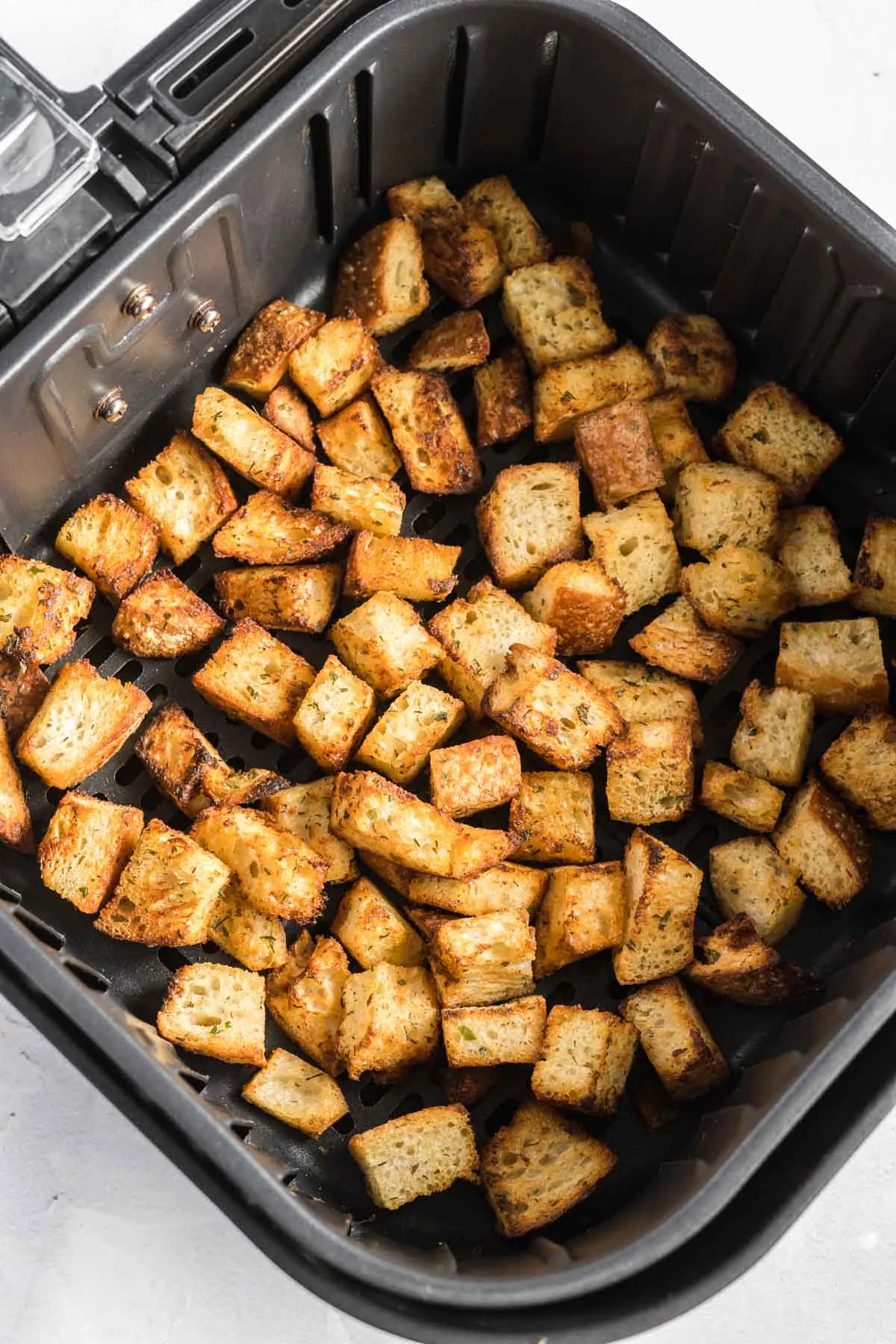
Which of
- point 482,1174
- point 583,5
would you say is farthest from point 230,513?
point 482,1174

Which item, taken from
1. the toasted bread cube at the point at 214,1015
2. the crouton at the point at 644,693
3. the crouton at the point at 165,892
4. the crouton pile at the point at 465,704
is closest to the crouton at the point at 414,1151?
the crouton pile at the point at 465,704

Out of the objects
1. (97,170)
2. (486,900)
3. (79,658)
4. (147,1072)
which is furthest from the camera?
(79,658)

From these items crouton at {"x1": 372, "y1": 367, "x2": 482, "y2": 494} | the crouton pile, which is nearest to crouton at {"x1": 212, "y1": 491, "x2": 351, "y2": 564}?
the crouton pile

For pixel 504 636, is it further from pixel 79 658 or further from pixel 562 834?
pixel 79 658

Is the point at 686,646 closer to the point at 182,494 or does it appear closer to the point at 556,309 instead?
the point at 556,309

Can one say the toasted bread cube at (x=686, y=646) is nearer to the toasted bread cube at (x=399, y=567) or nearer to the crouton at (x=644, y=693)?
the crouton at (x=644, y=693)

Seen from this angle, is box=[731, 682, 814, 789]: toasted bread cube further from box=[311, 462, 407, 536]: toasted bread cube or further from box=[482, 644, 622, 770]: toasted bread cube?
box=[311, 462, 407, 536]: toasted bread cube
